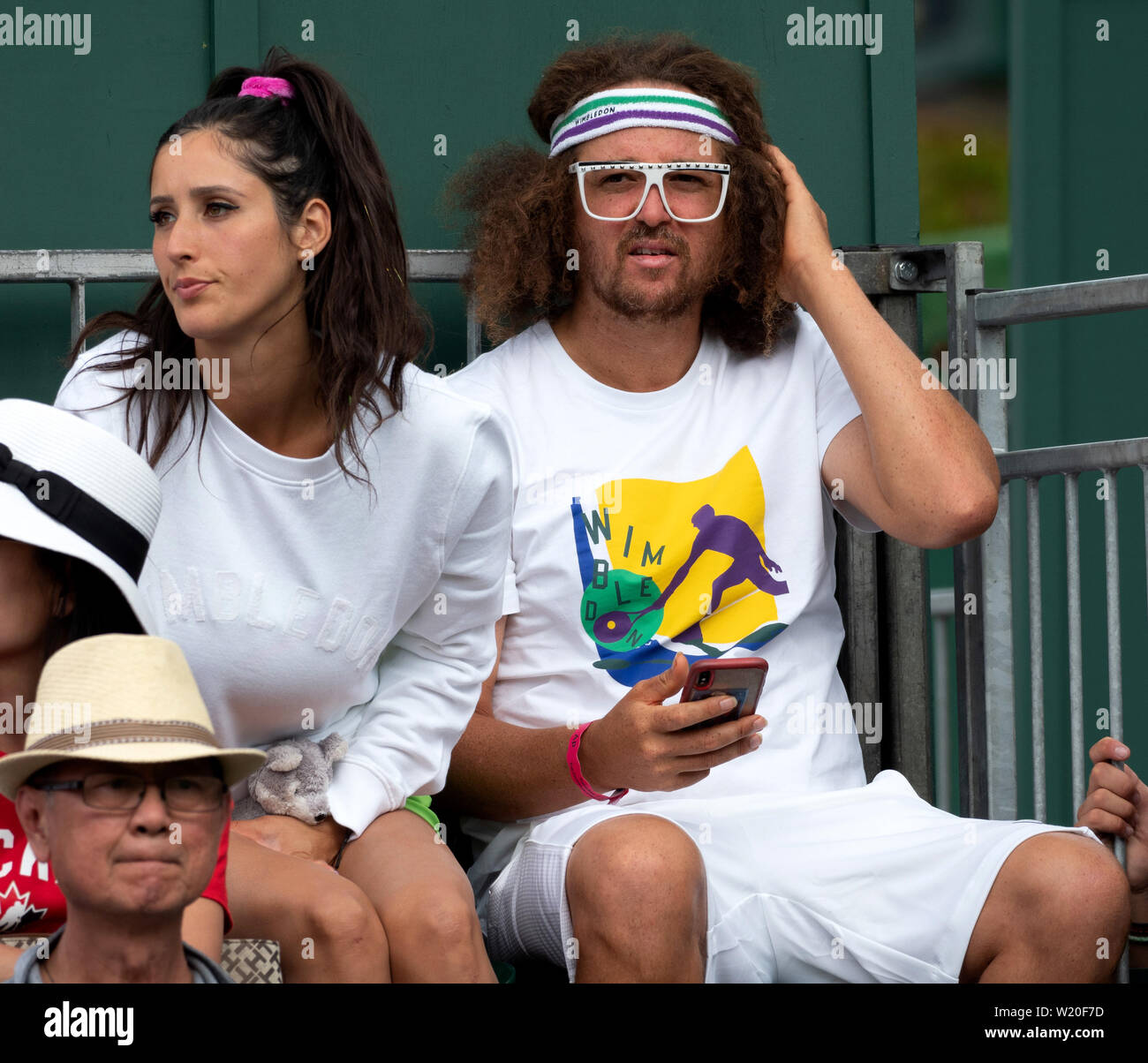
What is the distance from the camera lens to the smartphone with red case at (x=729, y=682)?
254 cm

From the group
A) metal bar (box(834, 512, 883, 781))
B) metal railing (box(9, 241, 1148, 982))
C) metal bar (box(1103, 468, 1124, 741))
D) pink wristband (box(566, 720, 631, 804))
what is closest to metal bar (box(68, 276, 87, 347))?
metal railing (box(9, 241, 1148, 982))

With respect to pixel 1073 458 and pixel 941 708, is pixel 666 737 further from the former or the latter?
pixel 941 708

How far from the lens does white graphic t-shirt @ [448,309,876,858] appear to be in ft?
10.3

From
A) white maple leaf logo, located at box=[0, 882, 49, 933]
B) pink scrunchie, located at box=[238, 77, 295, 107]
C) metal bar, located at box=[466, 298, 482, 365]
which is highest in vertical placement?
pink scrunchie, located at box=[238, 77, 295, 107]

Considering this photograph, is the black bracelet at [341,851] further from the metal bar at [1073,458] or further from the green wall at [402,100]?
the metal bar at [1073,458]

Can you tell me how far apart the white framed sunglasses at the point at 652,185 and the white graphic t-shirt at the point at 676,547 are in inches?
12.1

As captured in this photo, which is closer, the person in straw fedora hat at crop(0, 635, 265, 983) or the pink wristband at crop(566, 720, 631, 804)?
the person in straw fedora hat at crop(0, 635, 265, 983)

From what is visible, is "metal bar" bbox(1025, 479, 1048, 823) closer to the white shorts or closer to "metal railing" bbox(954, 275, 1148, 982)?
"metal railing" bbox(954, 275, 1148, 982)

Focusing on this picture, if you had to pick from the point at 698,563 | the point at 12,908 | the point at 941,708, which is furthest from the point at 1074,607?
the point at 12,908

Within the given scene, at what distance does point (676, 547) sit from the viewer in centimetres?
317

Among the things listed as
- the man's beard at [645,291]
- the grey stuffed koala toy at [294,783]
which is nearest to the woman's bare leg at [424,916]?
the grey stuffed koala toy at [294,783]

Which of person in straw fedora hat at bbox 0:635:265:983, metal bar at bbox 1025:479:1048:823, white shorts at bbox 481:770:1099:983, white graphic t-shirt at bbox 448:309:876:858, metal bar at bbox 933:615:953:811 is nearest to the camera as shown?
person in straw fedora hat at bbox 0:635:265:983

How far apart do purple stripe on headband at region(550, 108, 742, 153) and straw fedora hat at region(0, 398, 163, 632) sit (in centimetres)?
147
